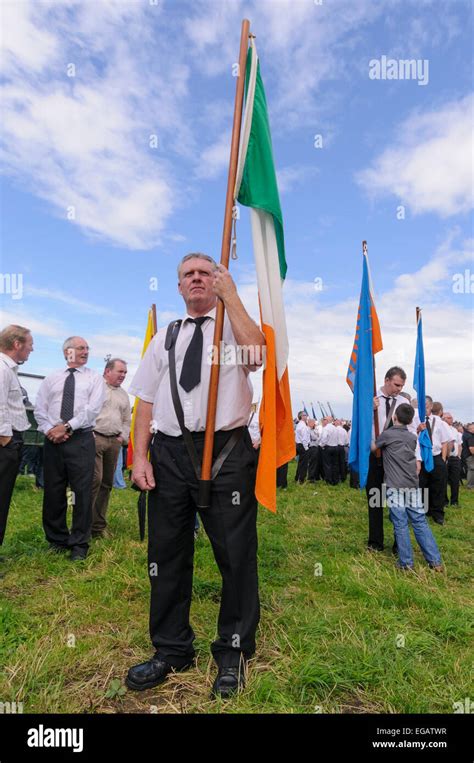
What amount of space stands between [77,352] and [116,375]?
1231 mm

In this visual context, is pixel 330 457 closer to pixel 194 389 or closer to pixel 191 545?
pixel 191 545

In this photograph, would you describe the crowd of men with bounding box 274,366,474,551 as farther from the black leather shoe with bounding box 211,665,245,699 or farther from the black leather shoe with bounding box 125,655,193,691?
the black leather shoe with bounding box 125,655,193,691

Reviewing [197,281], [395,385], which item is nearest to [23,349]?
[197,281]

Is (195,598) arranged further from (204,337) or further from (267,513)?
(267,513)

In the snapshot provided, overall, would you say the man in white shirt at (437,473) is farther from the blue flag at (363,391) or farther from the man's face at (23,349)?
the man's face at (23,349)

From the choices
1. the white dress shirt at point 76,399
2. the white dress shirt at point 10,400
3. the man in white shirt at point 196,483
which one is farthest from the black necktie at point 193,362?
the white dress shirt at point 76,399

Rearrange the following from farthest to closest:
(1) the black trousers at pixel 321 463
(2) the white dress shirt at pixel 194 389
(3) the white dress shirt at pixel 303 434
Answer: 1. (3) the white dress shirt at pixel 303 434
2. (1) the black trousers at pixel 321 463
3. (2) the white dress shirt at pixel 194 389

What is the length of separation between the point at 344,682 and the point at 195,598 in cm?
171

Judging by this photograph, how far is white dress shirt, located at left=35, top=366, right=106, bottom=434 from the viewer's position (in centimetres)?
586

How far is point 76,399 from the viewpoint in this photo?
590 cm

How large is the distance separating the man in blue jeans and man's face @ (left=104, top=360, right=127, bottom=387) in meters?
3.80

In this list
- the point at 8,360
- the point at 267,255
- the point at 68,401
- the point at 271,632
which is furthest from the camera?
the point at 68,401

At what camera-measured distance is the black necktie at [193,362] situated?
308cm

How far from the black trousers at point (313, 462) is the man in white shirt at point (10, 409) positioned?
42.9 ft
